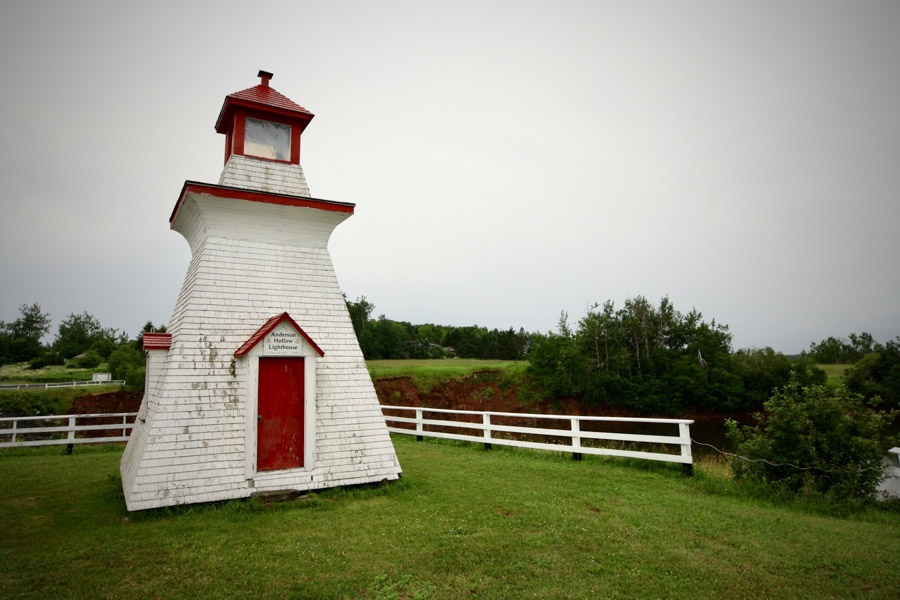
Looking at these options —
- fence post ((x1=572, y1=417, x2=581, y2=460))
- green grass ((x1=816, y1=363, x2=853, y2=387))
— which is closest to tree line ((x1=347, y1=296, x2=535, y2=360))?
green grass ((x1=816, y1=363, x2=853, y2=387))

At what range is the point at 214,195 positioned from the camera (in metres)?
7.45

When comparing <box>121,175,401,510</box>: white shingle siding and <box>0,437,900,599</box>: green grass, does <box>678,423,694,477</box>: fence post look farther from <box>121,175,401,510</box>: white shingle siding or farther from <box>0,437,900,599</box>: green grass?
<box>121,175,401,510</box>: white shingle siding

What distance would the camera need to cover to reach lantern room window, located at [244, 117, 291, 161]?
840 centimetres

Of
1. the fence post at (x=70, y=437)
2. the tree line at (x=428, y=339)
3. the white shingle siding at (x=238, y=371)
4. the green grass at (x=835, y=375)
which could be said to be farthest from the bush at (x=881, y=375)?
the fence post at (x=70, y=437)

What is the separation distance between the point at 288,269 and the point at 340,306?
1.11m

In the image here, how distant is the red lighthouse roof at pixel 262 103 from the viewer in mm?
8195

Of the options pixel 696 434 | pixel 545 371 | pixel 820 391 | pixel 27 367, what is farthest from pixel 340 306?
pixel 27 367

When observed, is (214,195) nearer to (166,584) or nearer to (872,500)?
(166,584)

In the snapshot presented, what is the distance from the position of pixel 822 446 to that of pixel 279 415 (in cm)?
853

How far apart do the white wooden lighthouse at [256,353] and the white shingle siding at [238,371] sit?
17 millimetres

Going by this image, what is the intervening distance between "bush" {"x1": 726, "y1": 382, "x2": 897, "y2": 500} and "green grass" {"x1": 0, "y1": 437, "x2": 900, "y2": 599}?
1.90 ft

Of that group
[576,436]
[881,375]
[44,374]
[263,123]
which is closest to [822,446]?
[576,436]

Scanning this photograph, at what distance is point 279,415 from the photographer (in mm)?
7234

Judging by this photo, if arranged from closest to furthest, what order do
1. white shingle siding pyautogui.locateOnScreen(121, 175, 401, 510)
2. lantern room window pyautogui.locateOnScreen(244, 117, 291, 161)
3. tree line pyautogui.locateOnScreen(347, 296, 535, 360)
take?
1. white shingle siding pyautogui.locateOnScreen(121, 175, 401, 510)
2. lantern room window pyautogui.locateOnScreen(244, 117, 291, 161)
3. tree line pyautogui.locateOnScreen(347, 296, 535, 360)
